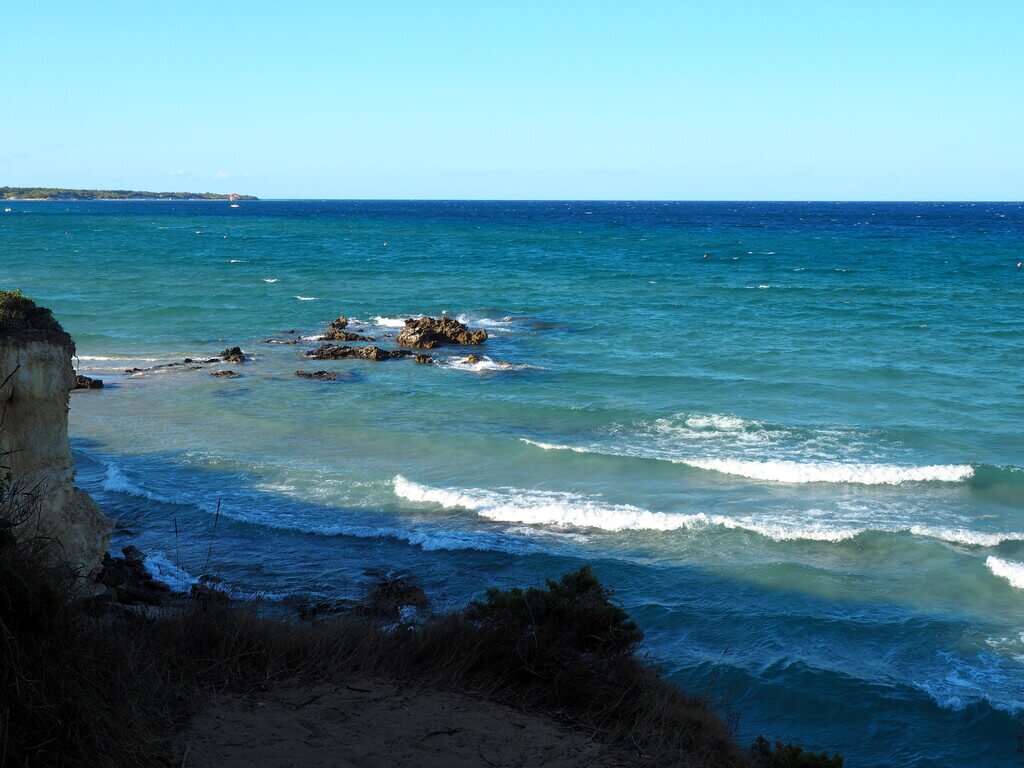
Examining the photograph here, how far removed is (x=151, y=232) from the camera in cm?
10231

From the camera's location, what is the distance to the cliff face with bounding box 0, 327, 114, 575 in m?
10.5

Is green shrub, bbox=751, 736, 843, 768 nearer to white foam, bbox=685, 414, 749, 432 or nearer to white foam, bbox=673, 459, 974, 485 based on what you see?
white foam, bbox=673, 459, 974, 485

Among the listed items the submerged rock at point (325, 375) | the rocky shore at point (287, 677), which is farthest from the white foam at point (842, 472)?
the submerged rock at point (325, 375)

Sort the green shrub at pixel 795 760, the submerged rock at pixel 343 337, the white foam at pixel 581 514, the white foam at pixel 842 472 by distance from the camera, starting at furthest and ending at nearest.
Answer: the submerged rock at pixel 343 337, the white foam at pixel 842 472, the white foam at pixel 581 514, the green shrub at pixel 795 760

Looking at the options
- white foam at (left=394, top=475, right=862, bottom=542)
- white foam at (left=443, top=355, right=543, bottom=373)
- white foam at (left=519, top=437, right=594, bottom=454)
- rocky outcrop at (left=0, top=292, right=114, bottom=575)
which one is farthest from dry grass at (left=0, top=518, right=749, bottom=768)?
white foam at (left=443, top=355, right=543, bottom=373)

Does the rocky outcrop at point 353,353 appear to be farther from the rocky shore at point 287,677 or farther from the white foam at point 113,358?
the rocky shore at point 287,677

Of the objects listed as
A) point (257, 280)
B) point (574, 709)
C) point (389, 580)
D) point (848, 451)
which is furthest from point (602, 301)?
point (574, 709)

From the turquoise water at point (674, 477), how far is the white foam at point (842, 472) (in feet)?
0.21

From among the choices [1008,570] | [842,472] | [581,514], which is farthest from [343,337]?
[1008,570]

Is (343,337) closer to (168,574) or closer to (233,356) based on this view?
(233,356)

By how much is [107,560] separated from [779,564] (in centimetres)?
959

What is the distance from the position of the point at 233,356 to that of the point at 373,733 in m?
24.9

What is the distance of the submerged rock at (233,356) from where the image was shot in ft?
102

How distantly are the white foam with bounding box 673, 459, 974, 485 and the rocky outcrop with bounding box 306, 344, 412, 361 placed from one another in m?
14.8
